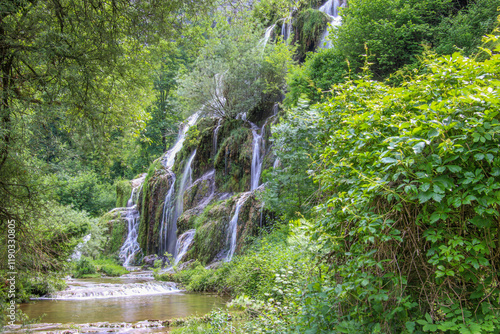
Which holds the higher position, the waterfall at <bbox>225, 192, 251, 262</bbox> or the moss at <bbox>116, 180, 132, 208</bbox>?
the moss at <bbox>116, 180, 132, 208</bbox>

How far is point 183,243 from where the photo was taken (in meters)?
14.9

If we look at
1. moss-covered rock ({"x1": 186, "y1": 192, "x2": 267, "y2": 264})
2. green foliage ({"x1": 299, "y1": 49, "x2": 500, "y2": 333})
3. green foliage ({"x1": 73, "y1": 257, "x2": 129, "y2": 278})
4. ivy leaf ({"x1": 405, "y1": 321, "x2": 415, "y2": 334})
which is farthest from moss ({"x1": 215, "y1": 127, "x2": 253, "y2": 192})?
ivy leaf ({"x1": 405, "y1": 321, "x2": 415, "y2": 334})

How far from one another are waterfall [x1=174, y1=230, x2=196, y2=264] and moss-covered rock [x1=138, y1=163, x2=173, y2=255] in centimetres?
474

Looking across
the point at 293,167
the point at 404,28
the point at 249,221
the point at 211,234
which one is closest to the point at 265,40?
the point at 404,28

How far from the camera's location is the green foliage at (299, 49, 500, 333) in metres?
2.13

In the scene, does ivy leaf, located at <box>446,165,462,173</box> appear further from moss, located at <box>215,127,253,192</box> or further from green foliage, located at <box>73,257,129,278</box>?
green foliage, located at <box>73,257,129,278</box>

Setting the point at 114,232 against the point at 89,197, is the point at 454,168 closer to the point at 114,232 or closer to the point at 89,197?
the point at 114,232

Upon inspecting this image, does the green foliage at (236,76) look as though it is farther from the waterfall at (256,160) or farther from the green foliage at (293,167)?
the green foliage at (293,167)

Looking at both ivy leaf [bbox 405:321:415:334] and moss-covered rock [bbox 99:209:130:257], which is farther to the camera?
moss-covered rock [bbox 99:209:130:257]

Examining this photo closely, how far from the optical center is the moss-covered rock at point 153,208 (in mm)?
19578

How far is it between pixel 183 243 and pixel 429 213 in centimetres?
1365

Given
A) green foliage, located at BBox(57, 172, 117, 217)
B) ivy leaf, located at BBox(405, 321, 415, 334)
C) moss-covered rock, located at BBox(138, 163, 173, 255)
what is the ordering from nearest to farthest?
ivy leaf, located at BBox(405, 321, 415, 334) < moss-covered rock, located at BBox(138, 163, 173, 255) < green foliage, located at BBox(57, 172, 117, 217)

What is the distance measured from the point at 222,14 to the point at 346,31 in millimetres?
8265

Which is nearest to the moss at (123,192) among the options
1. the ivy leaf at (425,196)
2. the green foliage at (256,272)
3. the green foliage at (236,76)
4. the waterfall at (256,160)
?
the green foliage at (236,76)
